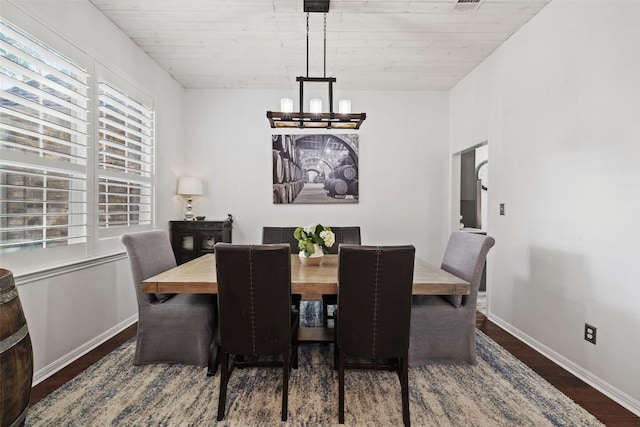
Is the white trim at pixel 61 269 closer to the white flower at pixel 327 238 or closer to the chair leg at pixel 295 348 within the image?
the chair leg at pixel 295 348

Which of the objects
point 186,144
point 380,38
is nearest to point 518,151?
point 380,38

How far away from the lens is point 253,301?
169 cm

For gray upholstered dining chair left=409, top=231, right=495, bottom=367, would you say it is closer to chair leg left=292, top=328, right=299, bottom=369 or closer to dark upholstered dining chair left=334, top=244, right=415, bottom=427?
dark upholstered dining chair left=334, top=244, right=415, bottom=427

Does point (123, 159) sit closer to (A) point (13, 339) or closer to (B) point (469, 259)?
(A) point (13, 339)

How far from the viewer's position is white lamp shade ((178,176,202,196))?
414cm

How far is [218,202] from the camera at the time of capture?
4.51 meters

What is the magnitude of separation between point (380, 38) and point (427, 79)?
1.30m

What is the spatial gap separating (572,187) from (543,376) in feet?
4.39

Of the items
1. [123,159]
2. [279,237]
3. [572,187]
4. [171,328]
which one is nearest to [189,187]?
[123,159]

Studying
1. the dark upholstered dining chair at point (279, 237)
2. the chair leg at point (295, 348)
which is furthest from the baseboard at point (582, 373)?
the dark upholstered dining chair at point (279, 237)

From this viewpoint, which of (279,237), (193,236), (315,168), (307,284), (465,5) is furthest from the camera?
(315,168)

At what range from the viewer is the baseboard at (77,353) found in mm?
2115

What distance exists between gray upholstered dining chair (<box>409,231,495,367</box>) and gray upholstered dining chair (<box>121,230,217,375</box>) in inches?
56.8

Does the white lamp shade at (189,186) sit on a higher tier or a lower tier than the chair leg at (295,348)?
higher
